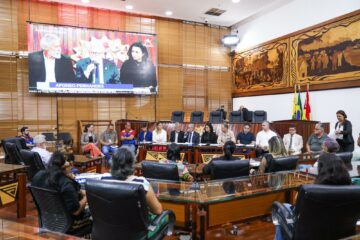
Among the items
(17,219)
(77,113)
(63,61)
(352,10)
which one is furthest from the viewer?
(77,113)

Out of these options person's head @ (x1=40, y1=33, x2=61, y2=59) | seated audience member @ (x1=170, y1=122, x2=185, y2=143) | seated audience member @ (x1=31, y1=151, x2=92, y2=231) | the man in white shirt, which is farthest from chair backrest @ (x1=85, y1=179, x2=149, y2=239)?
person's head @ (x1=40, y1=33, x2=61, y2=59)

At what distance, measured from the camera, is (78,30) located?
28.7ft

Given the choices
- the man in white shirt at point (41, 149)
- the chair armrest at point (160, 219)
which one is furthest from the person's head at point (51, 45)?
the chair armrest at point (160, 219)

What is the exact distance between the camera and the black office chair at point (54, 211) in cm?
227

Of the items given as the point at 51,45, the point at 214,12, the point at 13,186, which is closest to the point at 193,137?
the point at 13,186

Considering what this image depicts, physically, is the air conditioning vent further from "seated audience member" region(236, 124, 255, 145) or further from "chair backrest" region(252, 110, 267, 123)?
"seated audience member" region(236, 124, 255, 145)

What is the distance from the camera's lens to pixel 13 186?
3865mm

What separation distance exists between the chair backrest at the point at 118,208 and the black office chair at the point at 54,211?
433mm

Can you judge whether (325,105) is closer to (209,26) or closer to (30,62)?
(209,26)

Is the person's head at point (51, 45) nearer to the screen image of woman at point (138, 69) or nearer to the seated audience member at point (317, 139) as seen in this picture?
the screen image of woman at point (138, 69)

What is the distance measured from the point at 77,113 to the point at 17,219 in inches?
223

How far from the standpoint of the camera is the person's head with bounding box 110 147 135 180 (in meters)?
2.07

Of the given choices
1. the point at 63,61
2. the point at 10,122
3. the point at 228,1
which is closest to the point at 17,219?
the point at 10,122

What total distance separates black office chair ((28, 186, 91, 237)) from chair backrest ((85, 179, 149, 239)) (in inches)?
17.0
